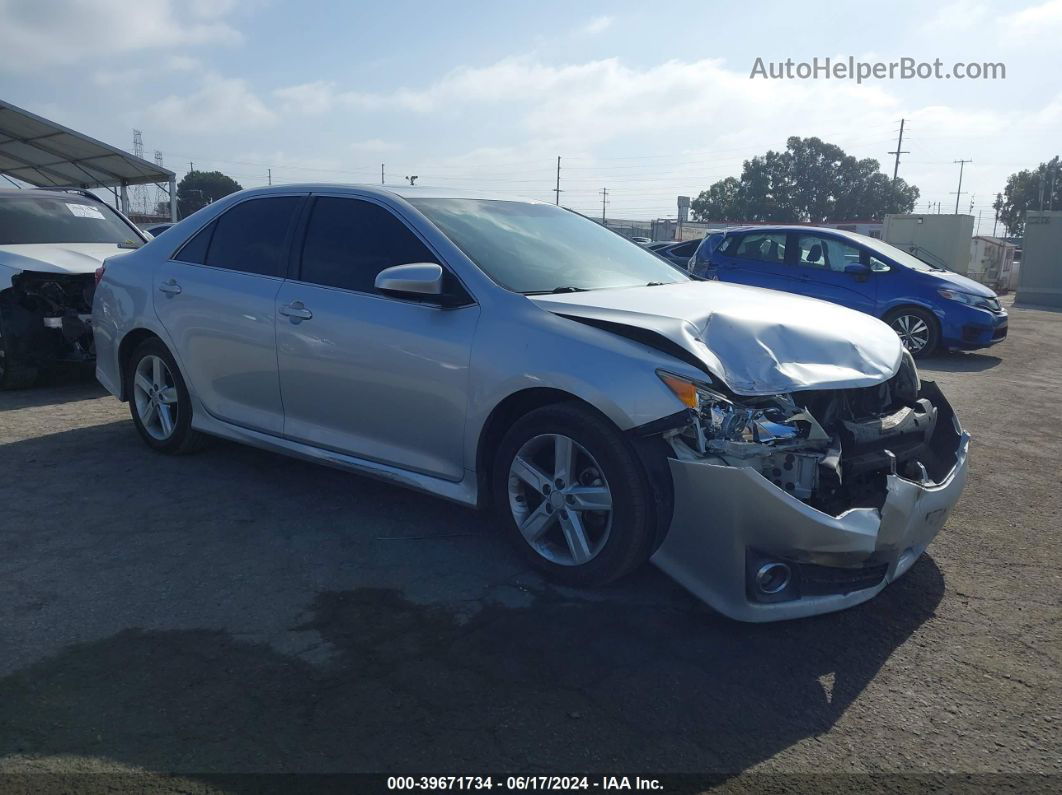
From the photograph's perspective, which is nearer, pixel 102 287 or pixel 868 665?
pixel 868 665

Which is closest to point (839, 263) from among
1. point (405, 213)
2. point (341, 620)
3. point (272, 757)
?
point (405, 213)

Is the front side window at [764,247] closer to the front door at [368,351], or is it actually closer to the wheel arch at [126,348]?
the front door at [368,351]

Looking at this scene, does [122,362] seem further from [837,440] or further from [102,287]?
[837,440]

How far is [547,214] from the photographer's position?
15.7 feet

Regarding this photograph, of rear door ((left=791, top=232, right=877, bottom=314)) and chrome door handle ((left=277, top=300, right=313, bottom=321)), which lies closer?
chrome door handle ((left=277, top=300, right=313, bottom=321))

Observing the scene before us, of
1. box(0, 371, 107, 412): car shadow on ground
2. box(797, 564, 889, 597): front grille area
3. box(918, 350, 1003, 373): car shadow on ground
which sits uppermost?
box(797, 564, 889, 597): front grille area

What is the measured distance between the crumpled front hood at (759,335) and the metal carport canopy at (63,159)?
1250 cm

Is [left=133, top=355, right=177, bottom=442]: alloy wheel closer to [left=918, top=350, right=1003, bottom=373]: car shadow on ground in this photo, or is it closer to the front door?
the front door

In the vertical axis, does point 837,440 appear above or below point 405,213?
below

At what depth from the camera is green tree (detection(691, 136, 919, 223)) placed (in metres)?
89.9

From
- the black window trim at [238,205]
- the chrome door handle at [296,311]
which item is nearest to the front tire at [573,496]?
the chrome door handle at [296,311]

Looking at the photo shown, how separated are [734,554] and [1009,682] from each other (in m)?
0.99

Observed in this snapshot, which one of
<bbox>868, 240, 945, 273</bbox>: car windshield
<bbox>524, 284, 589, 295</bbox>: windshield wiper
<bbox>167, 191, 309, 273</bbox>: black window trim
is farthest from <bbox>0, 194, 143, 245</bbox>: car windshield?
<bbox>868, 240, 945, 273</bbox>: car windshield

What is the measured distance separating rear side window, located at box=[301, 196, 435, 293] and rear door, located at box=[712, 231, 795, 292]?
729cm
